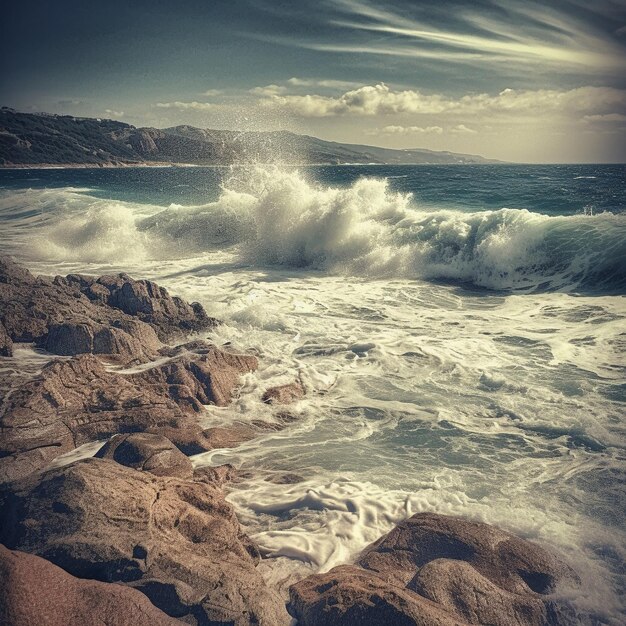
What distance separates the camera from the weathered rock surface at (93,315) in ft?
25.1

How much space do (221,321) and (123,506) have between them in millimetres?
6630

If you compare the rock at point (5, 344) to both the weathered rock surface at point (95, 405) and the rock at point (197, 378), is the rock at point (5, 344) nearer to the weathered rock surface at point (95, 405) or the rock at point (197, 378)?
the weathered rock surface at point (95, 405)

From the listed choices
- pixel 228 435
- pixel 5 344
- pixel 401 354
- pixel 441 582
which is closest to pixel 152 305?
pixel 5 344

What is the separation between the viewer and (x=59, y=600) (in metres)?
2.71

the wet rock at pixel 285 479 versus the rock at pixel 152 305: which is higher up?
the rock at pixel 152 305

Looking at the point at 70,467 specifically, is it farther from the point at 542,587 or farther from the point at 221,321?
the point at 221,321

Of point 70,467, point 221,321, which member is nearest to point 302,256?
point 221,321

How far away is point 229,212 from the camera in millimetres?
21750

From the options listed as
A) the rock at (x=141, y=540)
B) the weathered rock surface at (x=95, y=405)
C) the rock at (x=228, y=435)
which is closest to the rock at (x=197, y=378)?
the weathered rock surface at (x=95, y=405)

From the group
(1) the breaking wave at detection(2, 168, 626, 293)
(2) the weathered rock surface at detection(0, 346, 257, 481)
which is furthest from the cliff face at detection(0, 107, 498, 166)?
(2) the weathered rock surface at detection(0, 346, 257, 481)

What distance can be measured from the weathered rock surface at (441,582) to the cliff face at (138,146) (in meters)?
87.9

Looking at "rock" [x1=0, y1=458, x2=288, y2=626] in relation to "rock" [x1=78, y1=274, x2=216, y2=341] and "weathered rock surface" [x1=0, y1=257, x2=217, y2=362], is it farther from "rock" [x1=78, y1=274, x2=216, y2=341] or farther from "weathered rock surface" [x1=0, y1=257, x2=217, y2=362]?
"rock" [x1=78, y1=274, x2=216, y2=341]

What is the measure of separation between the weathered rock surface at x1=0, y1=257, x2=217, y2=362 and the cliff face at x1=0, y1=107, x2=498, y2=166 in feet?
268

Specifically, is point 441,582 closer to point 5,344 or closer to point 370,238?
point 5,344
